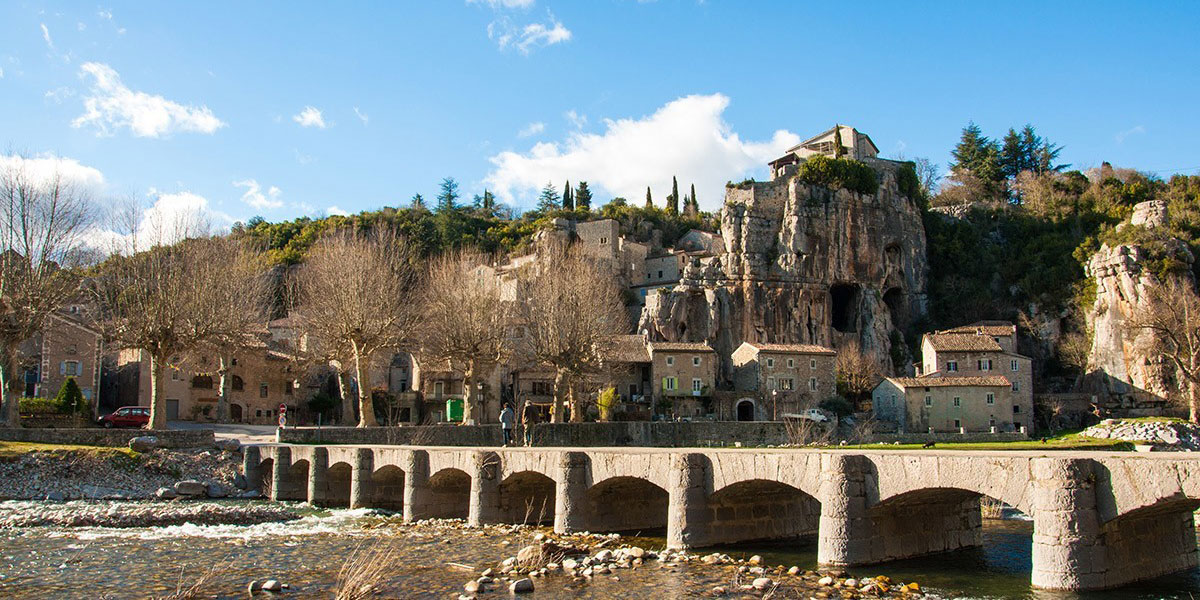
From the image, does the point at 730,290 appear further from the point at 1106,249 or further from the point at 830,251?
the point at 1106,249

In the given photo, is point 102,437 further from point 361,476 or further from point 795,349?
point 795,349

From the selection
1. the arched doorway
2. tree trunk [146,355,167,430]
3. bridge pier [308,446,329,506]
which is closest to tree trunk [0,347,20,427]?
tree trunk [146,355,167,430]

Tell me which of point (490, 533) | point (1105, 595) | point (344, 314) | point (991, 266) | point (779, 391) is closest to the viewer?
point (1105, 595)

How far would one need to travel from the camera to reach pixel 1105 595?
607 inches

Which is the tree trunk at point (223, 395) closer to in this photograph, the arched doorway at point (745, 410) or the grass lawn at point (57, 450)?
the grass lawn at point (57, 450)

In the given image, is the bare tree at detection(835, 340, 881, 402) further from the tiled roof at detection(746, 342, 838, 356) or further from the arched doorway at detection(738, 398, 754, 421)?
the arched doorway at detection(738, 398, 754, 421)

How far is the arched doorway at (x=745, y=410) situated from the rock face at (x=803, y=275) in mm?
6573

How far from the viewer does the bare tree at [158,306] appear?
40.3 metres

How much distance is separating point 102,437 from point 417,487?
18161 millimetres

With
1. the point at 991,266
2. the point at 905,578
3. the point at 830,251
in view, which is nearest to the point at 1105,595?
the point at 905,578

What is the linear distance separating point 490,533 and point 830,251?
63650mm

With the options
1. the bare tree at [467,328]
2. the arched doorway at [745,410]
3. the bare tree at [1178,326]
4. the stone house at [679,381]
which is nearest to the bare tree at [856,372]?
the arched doorway at [745,410]

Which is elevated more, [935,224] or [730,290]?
[935,224]

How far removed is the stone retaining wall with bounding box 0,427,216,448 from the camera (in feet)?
122
